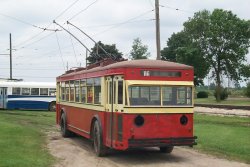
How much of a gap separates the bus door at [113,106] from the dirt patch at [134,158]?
0.68 metres

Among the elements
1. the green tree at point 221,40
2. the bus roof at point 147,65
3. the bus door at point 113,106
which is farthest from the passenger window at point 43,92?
the green tree at point 221,40

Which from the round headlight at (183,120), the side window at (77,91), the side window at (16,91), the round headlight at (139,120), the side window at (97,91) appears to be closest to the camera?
the round headlight at (139,120)

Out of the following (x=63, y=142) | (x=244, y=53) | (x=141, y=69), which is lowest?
(x=63, y=142)

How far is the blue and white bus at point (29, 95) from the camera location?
4388cm

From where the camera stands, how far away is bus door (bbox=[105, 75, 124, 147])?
1368 centimetres

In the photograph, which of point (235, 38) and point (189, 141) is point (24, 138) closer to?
point (189, 141)

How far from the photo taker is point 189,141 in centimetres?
1379

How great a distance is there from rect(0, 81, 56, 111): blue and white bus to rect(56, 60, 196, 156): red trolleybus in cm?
2937

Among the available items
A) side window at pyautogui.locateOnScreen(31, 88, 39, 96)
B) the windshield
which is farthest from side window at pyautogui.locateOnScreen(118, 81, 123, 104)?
side window at pyautogui.locateOnScreen(31, 88, 39, 96)

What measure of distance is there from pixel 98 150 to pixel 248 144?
199 inches

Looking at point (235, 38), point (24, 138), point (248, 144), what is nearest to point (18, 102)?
point (24, 138)

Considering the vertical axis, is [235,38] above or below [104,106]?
above

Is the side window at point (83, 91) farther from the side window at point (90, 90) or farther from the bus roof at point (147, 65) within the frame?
the bus roof at point (147, 65)

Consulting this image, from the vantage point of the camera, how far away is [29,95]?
4384 cm
